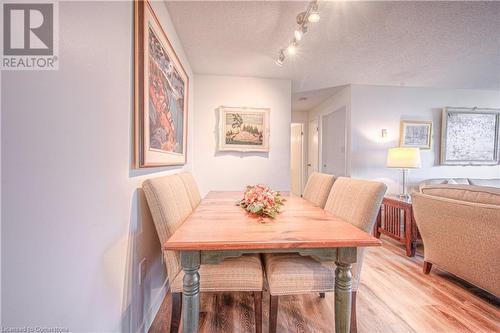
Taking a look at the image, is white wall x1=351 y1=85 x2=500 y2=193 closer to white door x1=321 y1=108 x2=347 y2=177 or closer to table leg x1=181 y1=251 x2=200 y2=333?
white door x1=321 y1=108 x2=347 y2=177

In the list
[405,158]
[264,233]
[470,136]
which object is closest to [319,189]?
[264,233]

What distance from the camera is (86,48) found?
0.78 meters

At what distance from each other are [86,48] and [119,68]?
208 mm

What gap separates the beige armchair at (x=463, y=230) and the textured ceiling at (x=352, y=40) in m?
1.47

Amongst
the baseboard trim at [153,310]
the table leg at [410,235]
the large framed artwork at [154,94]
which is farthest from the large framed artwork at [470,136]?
the baseboard trim at [153,310]

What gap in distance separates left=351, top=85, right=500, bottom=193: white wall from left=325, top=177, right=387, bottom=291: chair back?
83.3 inches

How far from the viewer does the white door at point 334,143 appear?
3.72 metres

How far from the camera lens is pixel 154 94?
4.43ft

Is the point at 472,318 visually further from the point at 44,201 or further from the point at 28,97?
the point at 28,97

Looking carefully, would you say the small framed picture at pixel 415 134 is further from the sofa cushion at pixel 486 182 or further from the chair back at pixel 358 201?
the chair back at pixel 358 201

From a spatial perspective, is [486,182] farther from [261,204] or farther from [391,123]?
[261,204]

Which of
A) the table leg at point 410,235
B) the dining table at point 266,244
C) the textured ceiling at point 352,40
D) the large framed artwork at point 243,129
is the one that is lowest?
the table leg at point 410,235

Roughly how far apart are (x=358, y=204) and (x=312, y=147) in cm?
390

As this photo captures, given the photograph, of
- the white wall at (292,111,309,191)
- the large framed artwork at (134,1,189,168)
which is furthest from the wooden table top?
the white wall at (292,111,309,191)
